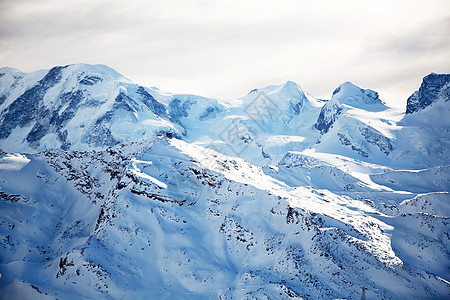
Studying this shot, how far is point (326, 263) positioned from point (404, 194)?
86.8m

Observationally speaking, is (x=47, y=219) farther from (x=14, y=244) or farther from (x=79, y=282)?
(x=79, y=282)

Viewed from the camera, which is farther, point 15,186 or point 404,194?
point 404,194

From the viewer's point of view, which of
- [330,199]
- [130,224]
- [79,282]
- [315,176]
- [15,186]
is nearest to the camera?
[79,282]

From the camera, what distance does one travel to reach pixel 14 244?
82188 millimetres

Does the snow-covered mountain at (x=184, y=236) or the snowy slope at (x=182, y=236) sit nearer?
the snow-covered mountain at (x=184, y=236)

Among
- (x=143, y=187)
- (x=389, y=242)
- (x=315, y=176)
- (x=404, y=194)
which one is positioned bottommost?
(x=404, y=194)

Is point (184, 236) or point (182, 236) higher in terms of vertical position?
point (182, 236)

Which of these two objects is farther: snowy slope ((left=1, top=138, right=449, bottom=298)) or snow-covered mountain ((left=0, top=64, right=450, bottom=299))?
snowy slope ((left=1, top=138, right=449, bottom=298))

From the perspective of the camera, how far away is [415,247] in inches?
3839

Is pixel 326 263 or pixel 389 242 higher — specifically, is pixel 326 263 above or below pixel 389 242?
above

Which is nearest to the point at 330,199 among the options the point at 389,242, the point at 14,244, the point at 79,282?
the point at 389,242

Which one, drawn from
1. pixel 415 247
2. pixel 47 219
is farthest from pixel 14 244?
pixel 415 247

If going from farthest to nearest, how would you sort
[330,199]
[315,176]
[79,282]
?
[315,176] < [330,199] < [79,282]

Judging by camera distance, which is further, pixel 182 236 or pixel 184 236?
pixel 184 236
